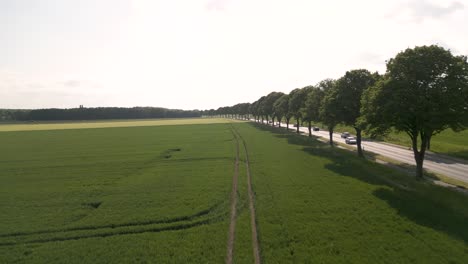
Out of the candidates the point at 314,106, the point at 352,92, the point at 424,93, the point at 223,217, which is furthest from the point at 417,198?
the point at 314,106

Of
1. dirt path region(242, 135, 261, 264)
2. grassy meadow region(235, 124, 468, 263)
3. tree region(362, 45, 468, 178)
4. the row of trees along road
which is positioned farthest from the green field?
tree region(362, 45, 468, 178)

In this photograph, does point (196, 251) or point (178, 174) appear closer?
point (196, 251)

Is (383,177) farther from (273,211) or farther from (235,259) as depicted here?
(235,259)

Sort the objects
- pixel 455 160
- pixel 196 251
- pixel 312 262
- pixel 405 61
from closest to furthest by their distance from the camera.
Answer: pixel 312 262 < pixel 196 251 < pixel 405 61 < pixel 455 160

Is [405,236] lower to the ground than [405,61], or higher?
lower

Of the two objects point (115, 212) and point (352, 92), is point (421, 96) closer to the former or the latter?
point (352, 92)

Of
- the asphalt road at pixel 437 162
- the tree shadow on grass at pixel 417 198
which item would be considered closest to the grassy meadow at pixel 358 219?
the tree shadow on grass at pixel 417 198

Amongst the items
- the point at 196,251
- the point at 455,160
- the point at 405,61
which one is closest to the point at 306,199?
the point at 196,251
